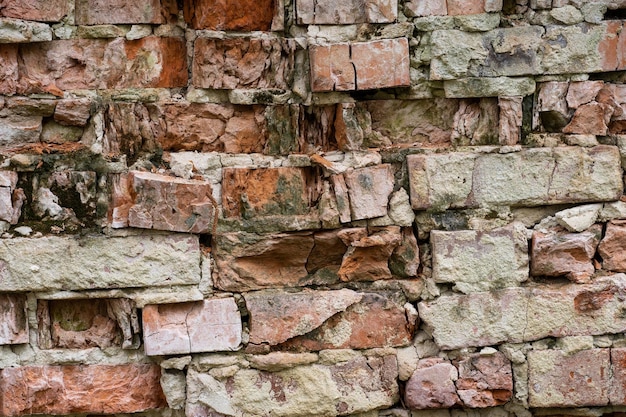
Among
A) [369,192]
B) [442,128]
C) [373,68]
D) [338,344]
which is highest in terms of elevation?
[373,68]

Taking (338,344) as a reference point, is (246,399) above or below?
below

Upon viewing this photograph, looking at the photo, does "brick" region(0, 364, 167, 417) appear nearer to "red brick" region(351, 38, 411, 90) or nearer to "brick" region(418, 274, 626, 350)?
"brick" region(418, 274, 626, 350)

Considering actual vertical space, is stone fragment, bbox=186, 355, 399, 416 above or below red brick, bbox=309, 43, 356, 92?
below

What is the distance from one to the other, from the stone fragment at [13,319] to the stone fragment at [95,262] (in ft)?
0.19

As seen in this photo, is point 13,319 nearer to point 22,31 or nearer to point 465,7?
point 22,31

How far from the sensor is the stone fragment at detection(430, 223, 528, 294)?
82.3 inches

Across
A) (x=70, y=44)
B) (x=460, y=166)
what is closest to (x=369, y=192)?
(x=460, y=166)

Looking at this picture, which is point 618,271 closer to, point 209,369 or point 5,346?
point 209,369

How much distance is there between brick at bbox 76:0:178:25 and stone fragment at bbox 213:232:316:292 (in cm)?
67

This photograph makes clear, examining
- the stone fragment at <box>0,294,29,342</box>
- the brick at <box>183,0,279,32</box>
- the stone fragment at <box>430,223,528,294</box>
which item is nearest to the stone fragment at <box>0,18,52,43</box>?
the brick at <box>183,0,279,32</box>

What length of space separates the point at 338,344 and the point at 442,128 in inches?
28.2

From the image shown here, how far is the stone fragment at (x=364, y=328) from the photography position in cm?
210

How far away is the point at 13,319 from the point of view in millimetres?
2029

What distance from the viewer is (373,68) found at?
2066mm
